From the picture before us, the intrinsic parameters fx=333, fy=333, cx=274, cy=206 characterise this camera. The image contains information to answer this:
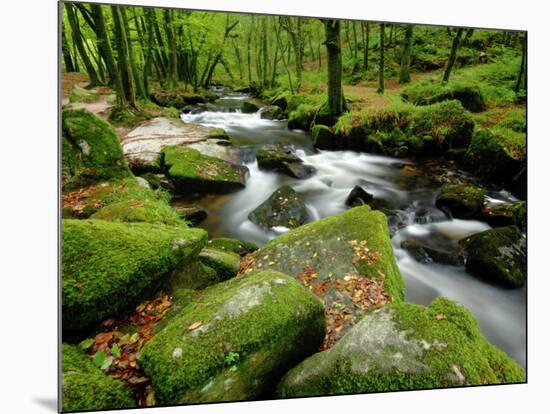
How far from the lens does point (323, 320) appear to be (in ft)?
6.98

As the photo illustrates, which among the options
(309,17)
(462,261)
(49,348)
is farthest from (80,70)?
(462,261)

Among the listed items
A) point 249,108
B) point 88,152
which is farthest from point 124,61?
point 249,108

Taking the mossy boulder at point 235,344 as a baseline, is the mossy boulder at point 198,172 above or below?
above

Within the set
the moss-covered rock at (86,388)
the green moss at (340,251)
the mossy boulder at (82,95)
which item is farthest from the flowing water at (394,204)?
the moss-covered rock at (86,388)

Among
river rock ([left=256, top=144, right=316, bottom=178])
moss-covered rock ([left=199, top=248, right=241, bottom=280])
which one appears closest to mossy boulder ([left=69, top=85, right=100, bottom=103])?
moss-covered rock ([left=199, top=248, right=241, bottom=280])

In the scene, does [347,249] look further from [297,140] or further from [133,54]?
[133,54]

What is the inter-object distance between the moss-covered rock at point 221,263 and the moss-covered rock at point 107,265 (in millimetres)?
498

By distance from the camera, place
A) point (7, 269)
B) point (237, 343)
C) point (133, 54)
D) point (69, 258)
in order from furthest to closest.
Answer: point (133, 54) < point (7, 269) < point (69, 258) < point (237, 343)

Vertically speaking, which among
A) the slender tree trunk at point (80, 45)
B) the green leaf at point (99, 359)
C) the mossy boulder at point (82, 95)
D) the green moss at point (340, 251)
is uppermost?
the slender tree trunk at point (80, 45)

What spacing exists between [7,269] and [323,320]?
82.7 inches

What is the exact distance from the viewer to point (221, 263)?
9.64 ft

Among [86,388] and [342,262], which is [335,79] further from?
[86,388]

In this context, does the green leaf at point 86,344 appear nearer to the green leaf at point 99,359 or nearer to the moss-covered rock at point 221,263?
the green leaf at point 99,359

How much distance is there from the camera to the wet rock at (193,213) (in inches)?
160
